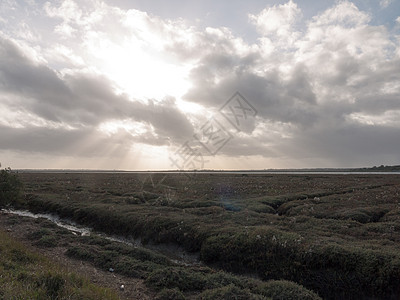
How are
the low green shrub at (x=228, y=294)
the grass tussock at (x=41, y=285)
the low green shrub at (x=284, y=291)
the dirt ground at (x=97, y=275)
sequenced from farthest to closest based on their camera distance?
the dirt ground at (x=97, y=275) → the low green shrub at (x=284, y=291) → the low green shrub at (x=228, y=294) → the grass tussock at (x=41, y=285)

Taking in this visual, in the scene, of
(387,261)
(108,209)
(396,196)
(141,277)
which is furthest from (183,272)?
(396,196)

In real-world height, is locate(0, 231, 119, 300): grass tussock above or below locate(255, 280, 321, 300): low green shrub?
above

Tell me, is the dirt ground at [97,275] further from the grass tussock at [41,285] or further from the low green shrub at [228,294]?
the low green shrub at [228,294]

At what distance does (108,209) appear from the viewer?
28328mm

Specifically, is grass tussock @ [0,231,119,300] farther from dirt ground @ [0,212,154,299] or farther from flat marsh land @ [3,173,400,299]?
flat marsh land @ [3,173,400,299]

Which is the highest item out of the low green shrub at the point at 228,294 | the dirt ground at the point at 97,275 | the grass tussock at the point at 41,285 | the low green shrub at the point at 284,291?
the grass tussock at the point at 41,285

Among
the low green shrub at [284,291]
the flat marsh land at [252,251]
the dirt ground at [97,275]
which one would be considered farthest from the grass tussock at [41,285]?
the low green shrub at [284,291]

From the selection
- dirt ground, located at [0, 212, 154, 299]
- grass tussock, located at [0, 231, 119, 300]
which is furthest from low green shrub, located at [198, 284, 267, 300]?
grass tussock, located at [0, 231, 119, 300]

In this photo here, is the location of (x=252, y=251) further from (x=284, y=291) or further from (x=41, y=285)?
(x=41, y=285)

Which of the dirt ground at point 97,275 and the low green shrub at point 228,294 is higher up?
the low green shrub at point 228,294

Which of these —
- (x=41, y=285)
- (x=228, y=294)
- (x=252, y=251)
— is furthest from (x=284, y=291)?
(x=41, y=285)

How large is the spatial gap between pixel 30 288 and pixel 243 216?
18101 millimetres

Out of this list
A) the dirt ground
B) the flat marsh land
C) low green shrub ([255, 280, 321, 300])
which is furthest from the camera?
the flat marsh land

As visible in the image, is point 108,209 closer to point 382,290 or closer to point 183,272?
point 183,272
